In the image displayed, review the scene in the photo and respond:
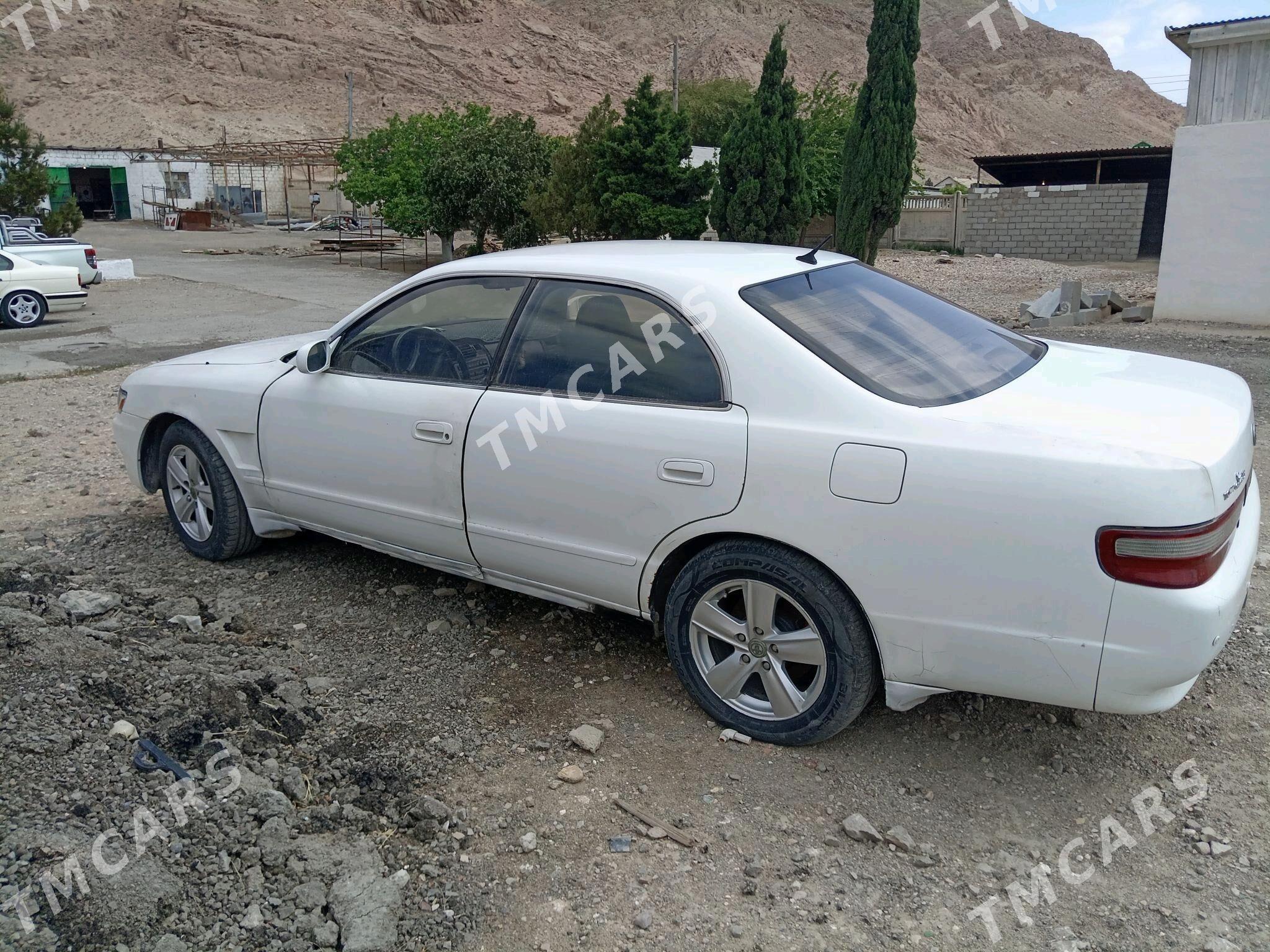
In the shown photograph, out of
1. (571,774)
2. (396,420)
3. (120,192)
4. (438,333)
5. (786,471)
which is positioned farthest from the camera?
(120,192)

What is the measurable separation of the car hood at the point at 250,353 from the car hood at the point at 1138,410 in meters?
3.24

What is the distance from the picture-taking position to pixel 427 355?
4086mm

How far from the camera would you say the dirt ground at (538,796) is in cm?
260

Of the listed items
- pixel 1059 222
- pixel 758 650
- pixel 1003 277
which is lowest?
pixel 758 650

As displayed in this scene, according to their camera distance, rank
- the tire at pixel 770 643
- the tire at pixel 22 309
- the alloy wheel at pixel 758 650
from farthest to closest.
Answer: the tire at pixel 22 309, the alloy wheel at pixel 758 650, the tire at pixel 770 643

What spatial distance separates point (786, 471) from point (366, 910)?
66.0 inches

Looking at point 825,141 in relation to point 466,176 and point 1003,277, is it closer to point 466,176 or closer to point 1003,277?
point 1003,277

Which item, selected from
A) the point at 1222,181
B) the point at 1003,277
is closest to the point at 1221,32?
the point at 1222,181

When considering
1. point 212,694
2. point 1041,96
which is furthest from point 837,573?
point 1041,96

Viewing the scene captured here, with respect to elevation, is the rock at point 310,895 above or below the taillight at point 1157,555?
below

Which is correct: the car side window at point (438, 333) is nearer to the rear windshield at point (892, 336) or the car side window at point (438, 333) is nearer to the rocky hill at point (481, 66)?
the rear windshield at point (892, 336)

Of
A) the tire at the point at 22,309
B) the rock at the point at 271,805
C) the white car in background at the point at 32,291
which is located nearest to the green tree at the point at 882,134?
the white car in background at the point at 32,291

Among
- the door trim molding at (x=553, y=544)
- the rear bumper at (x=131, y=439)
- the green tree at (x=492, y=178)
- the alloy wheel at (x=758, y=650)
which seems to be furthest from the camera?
the green tree at (x=492, y=178)

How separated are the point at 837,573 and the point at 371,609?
2.27 meters
